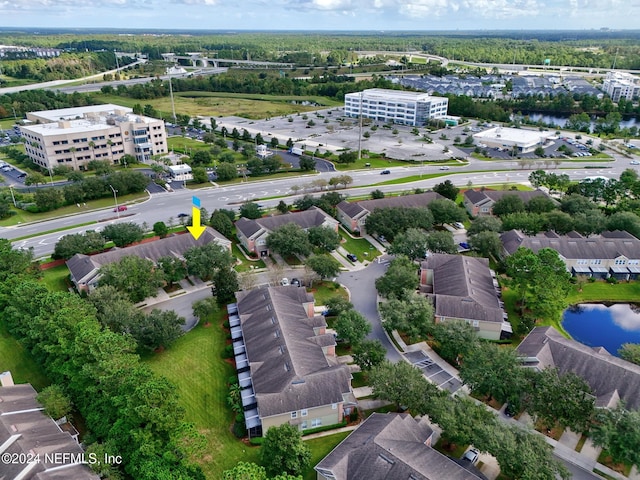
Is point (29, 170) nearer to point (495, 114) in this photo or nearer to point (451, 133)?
point (451, 133)

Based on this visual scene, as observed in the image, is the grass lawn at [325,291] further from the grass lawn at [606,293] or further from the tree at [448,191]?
the tree at [448,191]

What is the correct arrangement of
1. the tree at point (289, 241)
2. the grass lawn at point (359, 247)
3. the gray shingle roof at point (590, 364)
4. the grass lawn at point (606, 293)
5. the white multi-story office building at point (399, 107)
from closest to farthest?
the gray shingle roof at point (590, 364) → the grass lawn at point (606, 293) → the tree at point (289, 241) → the grass lawn at point (359, 247) → the white multi-story office building at point (399, 107)

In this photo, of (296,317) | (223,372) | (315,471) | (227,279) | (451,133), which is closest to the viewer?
(315,471)

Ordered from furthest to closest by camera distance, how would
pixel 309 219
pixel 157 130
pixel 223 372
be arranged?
pixel 157 130, pixel 309 219, pixel 223 372

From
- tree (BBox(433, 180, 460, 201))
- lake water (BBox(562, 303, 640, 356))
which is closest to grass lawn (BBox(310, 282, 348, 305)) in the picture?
lake water (BBox(562, 303, 640, 356))

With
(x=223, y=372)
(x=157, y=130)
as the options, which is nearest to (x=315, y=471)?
(x=223, y=372)

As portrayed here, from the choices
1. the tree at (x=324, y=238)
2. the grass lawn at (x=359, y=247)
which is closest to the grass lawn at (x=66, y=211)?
the tree at (x=324, y=238)
